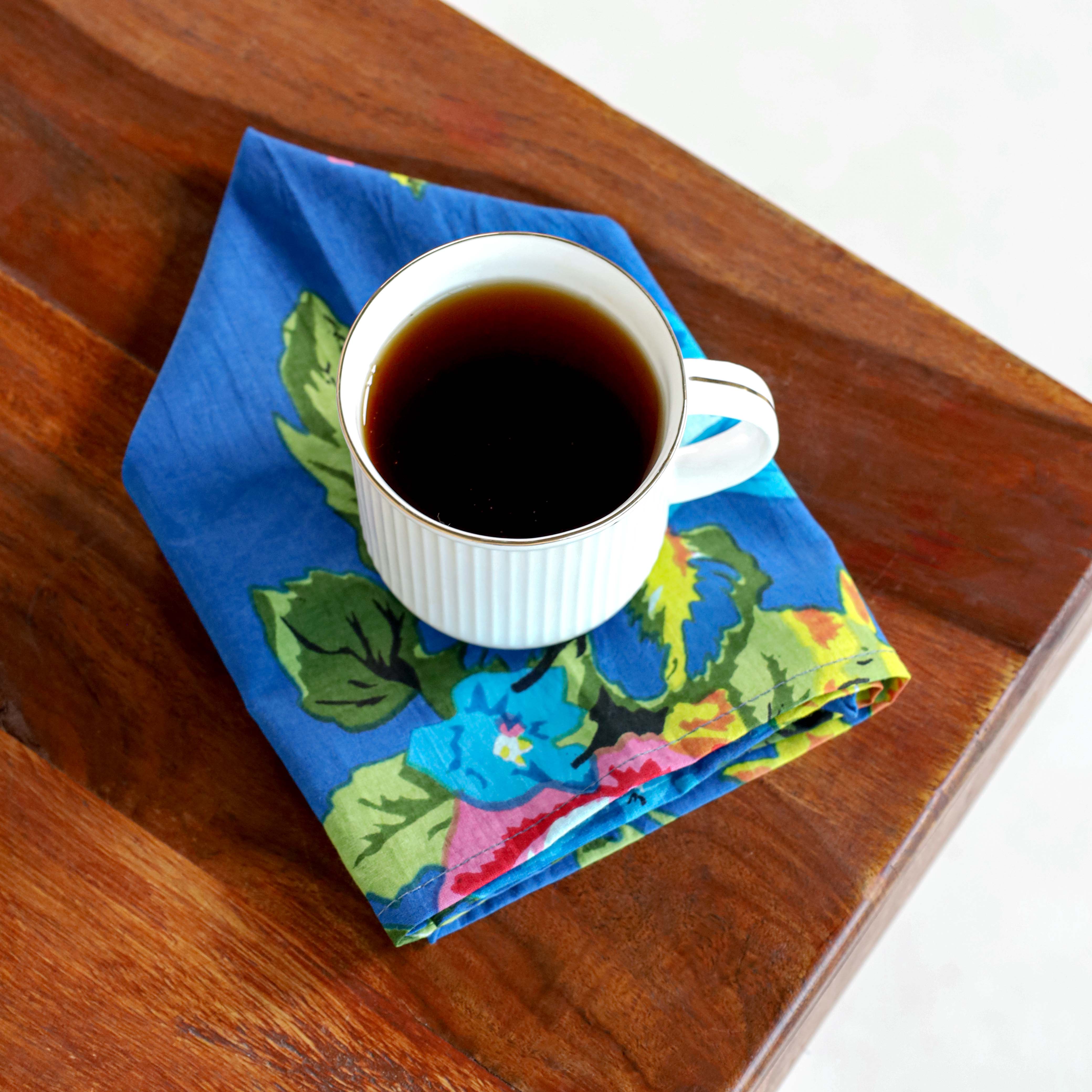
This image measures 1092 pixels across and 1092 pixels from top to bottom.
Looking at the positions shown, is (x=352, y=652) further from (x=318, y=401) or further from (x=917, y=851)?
(x=917, y=851)

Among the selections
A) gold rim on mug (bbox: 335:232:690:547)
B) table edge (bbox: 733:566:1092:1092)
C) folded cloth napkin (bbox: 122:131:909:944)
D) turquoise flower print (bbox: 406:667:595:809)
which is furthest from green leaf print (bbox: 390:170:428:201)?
table edge (bbox: 733:566:1092:1092)

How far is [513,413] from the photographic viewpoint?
0.53 meters

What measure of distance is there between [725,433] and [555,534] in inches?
3.9

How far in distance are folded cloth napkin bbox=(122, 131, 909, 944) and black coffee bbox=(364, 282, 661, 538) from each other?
22 millimetres

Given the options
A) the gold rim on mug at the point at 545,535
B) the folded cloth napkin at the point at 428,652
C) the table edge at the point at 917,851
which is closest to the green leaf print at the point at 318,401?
the folded cloth napkin at the point at 428,652

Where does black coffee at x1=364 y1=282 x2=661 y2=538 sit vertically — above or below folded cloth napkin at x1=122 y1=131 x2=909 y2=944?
above

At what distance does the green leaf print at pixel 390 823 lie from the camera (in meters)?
0.52

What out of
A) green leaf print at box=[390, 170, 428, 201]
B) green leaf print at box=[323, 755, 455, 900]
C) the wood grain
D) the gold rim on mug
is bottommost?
the wood grain

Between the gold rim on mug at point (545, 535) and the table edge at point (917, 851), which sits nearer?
the gold rim on mug at point (545, 535)

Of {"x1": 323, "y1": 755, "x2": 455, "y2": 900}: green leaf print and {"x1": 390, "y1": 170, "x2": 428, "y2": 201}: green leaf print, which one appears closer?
{"x1": 323, "y1": 755, "x2": 455, "y2": 900}: green leaf print

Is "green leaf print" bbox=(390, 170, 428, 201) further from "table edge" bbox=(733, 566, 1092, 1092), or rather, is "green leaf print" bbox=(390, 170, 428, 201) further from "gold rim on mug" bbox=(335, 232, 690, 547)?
"table edge" bbox=(733, 566, 1092, 1092)

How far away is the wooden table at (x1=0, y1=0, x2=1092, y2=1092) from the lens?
1.79ft

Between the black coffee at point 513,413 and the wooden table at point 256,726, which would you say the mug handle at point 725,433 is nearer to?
the black coffee at point 513,413

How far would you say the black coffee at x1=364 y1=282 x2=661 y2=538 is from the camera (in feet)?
1.66
